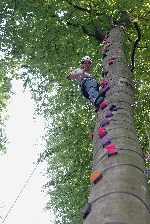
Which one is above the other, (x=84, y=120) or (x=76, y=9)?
(x=76, y=9)

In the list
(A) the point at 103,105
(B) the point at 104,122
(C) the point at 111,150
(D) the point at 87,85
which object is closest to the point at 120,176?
(C) the point at 111,150

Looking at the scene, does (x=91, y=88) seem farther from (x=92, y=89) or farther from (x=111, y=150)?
(x=111, y=150)

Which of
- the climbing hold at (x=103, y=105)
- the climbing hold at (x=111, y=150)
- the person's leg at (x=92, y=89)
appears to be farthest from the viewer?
the person's leg at (x=92, y=89)

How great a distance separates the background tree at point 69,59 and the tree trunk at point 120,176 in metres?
3.37

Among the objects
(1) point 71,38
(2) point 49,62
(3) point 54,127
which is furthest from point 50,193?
(1) point 71,38

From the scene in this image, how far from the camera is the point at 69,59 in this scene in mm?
7113

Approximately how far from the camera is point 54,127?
298 inches

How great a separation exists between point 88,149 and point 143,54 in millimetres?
2815

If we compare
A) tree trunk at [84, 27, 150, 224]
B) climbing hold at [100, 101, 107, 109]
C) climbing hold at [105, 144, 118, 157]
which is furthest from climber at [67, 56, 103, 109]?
climbing hold at [105, 144, 118, 157]

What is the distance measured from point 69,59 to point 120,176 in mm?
5420

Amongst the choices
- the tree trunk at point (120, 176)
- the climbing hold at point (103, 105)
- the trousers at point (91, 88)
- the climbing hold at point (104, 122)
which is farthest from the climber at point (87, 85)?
the climbing hold at point (104, 122)

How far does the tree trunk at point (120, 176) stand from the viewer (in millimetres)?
1660

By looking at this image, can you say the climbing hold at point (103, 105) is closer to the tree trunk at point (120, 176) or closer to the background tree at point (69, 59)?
the tree trunk at point (120, 176)

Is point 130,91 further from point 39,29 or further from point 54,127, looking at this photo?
point 54,127
